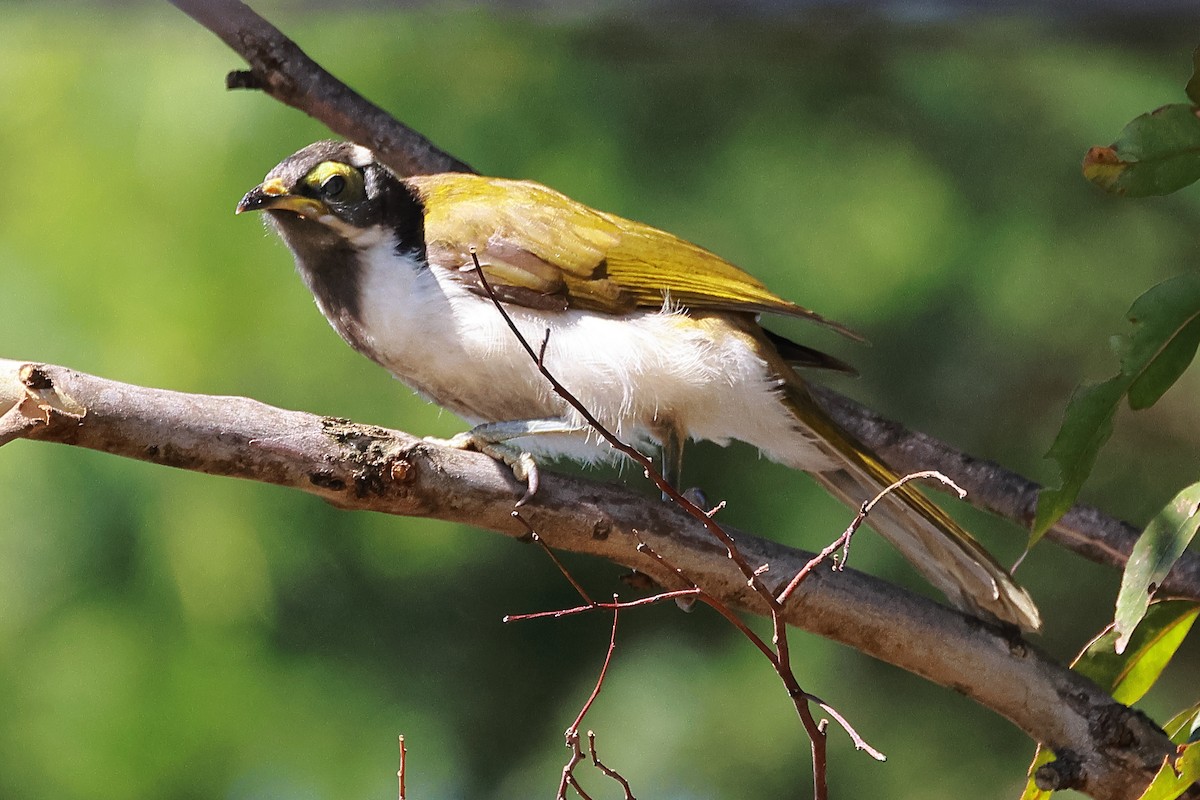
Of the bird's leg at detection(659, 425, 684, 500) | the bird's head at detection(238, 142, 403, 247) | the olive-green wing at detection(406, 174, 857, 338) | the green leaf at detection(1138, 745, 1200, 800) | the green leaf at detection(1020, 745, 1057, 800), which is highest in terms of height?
the bird's head at detection(238, 142, 403, 247)

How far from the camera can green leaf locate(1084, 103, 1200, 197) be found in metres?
1.86

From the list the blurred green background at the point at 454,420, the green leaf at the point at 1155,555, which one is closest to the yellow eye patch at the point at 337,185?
the blurred green background at the point at 454,420

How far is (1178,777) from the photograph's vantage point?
5.62 feet

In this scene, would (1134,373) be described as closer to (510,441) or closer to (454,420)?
(510,441)

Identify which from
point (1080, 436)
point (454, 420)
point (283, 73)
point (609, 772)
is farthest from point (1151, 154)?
point (454, 420)

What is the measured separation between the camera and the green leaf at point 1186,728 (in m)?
1.99

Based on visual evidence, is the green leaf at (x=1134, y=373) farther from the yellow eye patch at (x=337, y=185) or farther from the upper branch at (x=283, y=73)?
the upper branch at (x=283, y=73)

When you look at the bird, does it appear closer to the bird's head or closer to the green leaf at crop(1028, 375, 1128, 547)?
the bird's head

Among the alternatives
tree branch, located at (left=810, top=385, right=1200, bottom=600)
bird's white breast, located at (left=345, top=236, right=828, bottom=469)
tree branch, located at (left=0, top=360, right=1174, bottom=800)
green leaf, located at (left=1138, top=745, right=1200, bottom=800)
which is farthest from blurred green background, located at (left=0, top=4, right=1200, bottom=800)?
green leaf, located at (left=1138, top=745, right=1200, bottom=800)

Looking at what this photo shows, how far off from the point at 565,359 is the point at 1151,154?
1072 mm

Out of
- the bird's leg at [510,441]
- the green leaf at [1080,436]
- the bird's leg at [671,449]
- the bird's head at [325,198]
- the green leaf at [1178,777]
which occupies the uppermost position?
the bird's head at [325,198]

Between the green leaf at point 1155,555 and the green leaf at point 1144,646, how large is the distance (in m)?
0.38

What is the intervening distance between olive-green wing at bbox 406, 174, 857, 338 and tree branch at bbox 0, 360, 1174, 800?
513mm

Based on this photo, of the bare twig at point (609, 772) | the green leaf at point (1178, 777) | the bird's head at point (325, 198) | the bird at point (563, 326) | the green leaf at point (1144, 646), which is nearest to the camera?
the bare twig at point (609, 772)
